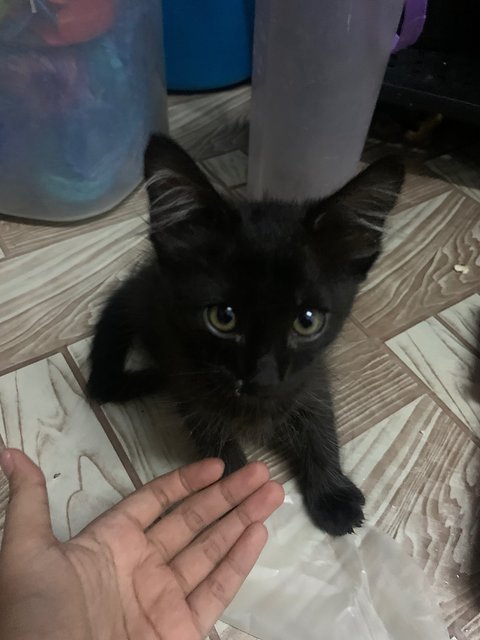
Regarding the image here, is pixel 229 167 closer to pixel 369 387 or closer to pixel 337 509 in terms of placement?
pixel 369 387

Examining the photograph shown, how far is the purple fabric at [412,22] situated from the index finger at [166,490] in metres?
1.11

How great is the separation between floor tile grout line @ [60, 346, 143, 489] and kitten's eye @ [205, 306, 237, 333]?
0.40 m

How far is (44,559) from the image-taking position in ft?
2.29

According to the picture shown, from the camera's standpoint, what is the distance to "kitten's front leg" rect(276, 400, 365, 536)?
103 cm

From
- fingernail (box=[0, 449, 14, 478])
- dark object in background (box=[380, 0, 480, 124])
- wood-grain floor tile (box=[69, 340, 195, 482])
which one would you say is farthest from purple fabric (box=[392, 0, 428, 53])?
fingernail (box=[0, 449, 14, 478])

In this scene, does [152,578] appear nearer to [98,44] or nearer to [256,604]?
[256,604]

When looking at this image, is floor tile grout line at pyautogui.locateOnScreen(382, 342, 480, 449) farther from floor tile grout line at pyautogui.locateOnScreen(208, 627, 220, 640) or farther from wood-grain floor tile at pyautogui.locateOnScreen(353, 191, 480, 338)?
floor tile grout line at pyautogui.locateOnScreen(208, 627, 220, 640)

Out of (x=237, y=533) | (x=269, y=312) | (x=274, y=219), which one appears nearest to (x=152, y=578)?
(x=237, y=533)

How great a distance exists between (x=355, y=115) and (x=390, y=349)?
543 mm

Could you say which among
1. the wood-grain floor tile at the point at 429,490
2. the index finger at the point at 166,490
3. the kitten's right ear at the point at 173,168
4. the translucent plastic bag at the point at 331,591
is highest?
the kitten's right ear at the point at 173,168

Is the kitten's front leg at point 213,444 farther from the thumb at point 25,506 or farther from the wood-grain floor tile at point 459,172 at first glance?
the wood-grain floor tile at point 459,172

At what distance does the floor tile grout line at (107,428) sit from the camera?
1.09 metres

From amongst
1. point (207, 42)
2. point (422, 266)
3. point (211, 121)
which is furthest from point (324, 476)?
point (207, 42)

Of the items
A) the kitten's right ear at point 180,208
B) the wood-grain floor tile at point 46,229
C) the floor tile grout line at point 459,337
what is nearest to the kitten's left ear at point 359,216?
Result: the kitten's right ear at point 180,208
